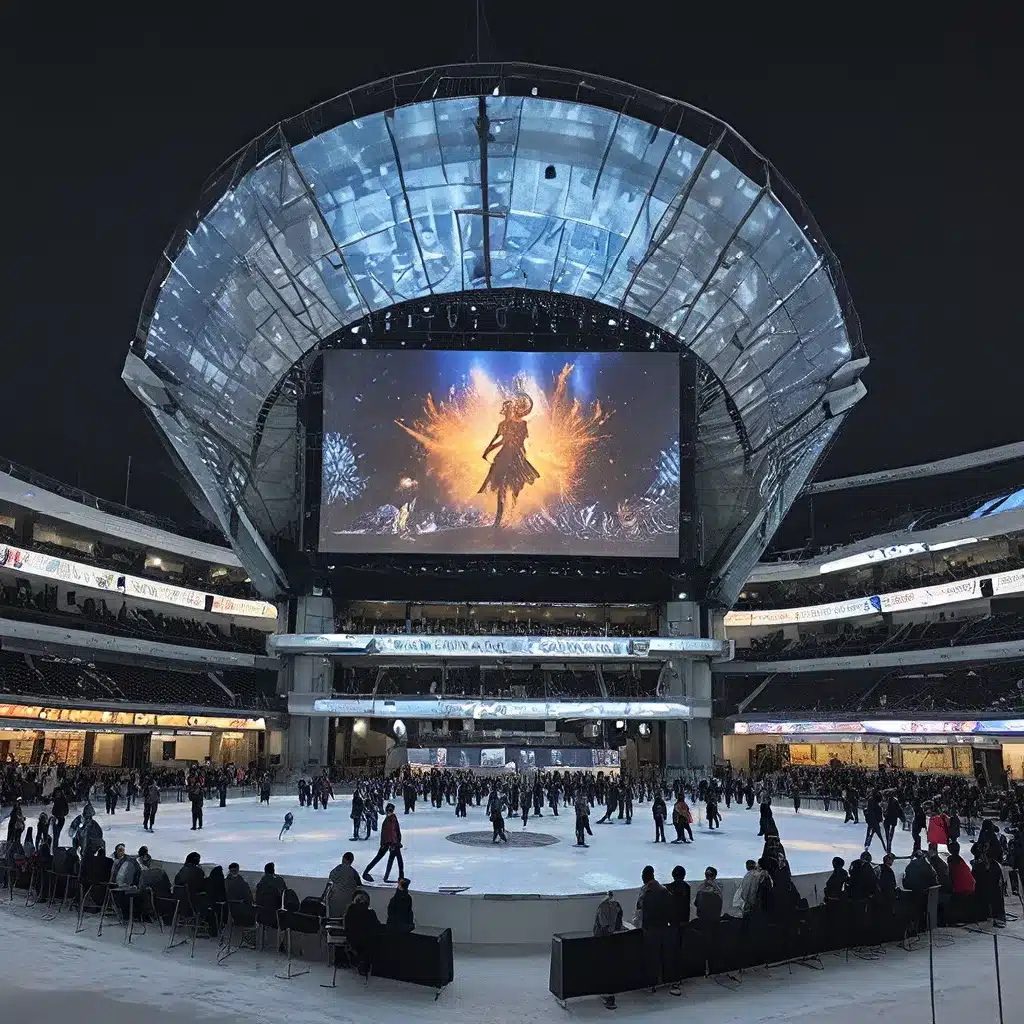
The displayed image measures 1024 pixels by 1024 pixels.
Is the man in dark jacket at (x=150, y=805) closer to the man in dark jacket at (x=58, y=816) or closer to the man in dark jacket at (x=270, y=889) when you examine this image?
the man in dark jacket at (x=58, y=816)

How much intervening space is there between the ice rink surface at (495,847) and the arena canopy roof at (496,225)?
20102 millimetres

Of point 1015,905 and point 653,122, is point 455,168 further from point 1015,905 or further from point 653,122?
point 1015,905

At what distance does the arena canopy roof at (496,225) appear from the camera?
1564 inches

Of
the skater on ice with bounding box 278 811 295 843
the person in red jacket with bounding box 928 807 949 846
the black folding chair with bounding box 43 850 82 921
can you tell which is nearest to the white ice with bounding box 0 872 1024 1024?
the black folding chair with bounding box 43 850 82 921

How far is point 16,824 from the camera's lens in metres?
17.6

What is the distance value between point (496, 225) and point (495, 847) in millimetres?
34628

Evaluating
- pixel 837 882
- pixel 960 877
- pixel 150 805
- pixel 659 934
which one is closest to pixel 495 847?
pixel 150 805

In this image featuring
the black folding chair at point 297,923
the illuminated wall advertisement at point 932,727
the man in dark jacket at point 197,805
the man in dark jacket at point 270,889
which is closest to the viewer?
the black folding chair at point 297,923

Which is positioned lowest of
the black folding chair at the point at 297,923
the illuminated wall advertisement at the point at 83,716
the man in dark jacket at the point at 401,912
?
the black folding chair at the point at 297,923

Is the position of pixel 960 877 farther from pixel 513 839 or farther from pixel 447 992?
pixel 513 839

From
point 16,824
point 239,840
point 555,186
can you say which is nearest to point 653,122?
point 555,186

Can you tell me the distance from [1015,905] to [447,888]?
31.7 ft

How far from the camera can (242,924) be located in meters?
12.1

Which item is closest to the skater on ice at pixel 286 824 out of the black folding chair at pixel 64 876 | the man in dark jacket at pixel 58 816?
the man in dark jacket at pixel 58 816
